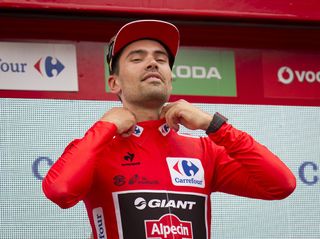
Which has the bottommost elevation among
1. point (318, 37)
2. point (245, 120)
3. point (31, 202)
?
point (31, 202)

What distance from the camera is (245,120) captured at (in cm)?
498

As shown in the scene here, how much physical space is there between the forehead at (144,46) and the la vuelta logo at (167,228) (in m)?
0.69

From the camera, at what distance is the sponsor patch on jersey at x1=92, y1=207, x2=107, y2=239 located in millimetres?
3568

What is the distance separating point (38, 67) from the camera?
4711 millimetres

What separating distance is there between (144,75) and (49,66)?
1132mm

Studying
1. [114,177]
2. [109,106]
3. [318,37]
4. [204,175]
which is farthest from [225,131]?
[318,37]

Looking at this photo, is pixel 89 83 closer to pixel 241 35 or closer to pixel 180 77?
pixel 180 77

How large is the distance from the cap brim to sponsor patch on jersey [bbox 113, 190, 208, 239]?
65 cm

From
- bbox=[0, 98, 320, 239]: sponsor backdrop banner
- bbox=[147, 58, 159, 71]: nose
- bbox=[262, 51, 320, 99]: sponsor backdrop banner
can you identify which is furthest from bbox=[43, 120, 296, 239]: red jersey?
bbox=[262, 51, 320, 99]: sponsor backdrop banner

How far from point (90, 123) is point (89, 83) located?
0.20 m

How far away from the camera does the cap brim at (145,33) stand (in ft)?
12.5

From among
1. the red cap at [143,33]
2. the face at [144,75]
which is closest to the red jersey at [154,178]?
the face at [144,75]

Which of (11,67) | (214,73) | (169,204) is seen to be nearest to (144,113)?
(169,204)

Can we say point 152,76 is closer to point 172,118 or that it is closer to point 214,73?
point 172,118
